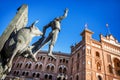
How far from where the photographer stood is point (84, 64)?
25.6 metres

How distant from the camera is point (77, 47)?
103 ft

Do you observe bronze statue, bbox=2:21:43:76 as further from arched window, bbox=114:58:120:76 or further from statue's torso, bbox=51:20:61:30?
arched window, bbox=114:58:120:76

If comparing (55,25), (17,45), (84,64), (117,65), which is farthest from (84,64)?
(17,45)

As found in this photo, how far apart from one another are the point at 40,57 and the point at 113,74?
1779cm

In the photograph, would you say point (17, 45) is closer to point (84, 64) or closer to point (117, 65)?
point (84, 64)

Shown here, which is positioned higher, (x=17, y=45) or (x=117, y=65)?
(x=117, y=65)

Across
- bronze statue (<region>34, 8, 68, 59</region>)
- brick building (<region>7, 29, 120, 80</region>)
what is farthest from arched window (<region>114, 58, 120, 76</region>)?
bronze statue (<region>34, 8, 68, 59</region>)

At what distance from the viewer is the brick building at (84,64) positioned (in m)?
25.9

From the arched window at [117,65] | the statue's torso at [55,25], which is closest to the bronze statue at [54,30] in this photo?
the statue's torso at [55,25]

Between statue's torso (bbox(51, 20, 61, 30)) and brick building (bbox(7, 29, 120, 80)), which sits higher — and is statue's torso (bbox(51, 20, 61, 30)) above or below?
below

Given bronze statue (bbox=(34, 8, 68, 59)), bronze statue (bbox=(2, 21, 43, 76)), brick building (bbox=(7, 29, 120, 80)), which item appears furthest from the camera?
brick building (bbox=(7, 29, 120, 80))

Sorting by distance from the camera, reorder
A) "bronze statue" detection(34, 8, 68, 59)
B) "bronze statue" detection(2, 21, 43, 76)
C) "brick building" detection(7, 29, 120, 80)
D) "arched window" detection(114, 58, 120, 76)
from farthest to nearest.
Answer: "arched window" detection(114, 58, 120, 76) → "brick building" detection(7, 29, 120, 80) → "bronze statue" detection(34, 8, 68, 59) → "bronze statue" detection(2, 21, 43, 76)

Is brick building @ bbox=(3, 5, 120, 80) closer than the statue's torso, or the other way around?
the statue's torso

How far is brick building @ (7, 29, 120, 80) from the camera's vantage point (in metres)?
25.9
